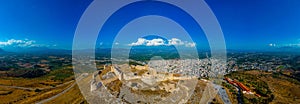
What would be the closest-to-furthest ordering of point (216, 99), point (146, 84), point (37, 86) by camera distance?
point (216, 99) < point (146, 84) < point (37, 86)

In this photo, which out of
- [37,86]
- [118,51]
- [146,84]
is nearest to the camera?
[146,84]

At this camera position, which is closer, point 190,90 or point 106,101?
point 106,101

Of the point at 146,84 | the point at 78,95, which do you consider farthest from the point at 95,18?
the point at 146,84

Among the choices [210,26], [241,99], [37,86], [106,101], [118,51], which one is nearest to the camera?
[210,26]

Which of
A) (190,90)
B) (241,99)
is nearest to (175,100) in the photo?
(190,90)

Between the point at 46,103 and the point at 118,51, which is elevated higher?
the point at 118,51

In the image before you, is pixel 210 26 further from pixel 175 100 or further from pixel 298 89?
pixel 298 89

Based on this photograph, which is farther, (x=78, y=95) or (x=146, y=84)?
(x=146, y=84)

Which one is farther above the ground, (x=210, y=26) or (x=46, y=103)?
(x=210, y=26)

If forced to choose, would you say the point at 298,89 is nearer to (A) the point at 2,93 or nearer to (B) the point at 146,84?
(B) the point at 146,84
